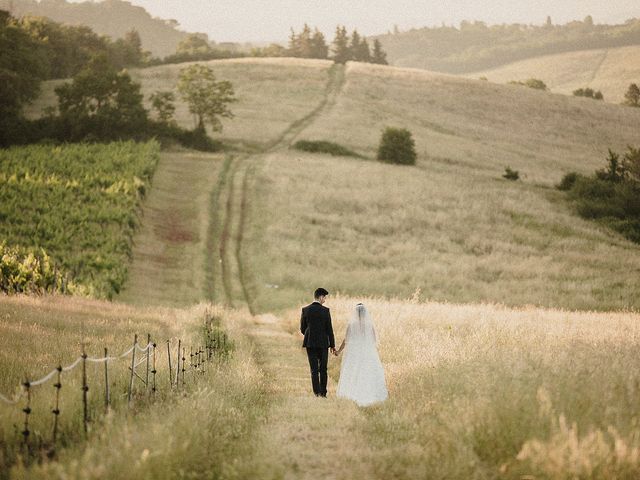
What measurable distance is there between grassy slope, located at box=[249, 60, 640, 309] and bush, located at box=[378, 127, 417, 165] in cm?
231

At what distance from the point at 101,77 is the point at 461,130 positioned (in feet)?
133

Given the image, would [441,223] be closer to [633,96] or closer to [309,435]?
[309,435]

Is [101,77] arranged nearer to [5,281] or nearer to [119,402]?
[5,281]

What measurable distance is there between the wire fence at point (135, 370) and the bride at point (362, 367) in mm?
2704

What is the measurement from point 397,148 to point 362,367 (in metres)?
47.8

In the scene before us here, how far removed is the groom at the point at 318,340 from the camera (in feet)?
40.9

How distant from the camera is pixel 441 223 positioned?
41.6 meters

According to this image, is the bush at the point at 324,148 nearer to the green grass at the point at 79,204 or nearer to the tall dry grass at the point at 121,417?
the green grass at the point at 79,204

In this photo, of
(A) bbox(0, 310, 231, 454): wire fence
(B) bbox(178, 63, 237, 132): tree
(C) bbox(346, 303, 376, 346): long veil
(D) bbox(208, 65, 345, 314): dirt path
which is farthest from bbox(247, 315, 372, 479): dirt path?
(B) bbox(178, 63, 237, 132): tree

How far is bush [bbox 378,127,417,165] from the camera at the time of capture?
5772cm

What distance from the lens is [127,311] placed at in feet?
66.5

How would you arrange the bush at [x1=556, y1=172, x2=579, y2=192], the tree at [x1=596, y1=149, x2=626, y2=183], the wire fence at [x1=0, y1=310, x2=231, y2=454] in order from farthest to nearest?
the bush at [x1=556, y1=172, x2=579, y2=192] < the tree at [x1=596, y1=149, x2=626, y2=183] < the wire fence at [x1=0, y1=310, x2=231, y2=454]

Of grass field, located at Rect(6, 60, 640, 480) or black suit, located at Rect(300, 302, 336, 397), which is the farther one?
black suit, located at Rect(300, 302, 336, 397)

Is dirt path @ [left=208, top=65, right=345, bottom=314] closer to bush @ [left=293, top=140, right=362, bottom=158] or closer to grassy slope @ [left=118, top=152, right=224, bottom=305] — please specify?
grassy slope @ [left=118, top=152, right=224, bottom=305]
